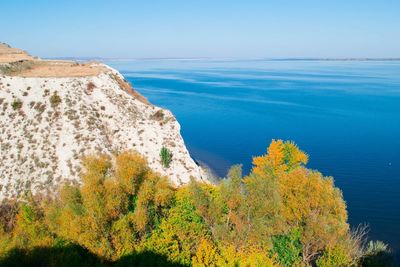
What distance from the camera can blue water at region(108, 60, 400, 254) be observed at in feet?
185

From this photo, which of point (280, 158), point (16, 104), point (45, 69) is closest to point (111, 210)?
point (280, 158)

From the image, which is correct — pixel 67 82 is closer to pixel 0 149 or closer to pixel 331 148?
pixel 0 149

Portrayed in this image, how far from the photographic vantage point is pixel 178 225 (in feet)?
89.5

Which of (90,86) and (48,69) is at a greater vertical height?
(48,69)

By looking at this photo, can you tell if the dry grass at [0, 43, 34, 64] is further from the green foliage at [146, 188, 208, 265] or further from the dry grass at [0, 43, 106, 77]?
the green foliage at [146, 188, 208, 265]

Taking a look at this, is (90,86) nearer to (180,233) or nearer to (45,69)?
(45,69)

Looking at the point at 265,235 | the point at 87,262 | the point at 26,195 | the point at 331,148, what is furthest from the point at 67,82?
the point at 331,148

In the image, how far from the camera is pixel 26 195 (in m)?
37.5

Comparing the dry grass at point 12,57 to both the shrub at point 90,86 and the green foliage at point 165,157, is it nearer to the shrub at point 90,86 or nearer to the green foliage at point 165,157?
the shrub at point 90,86

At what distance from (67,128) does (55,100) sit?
5851mm

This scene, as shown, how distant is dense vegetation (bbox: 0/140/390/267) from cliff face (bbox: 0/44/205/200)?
9.92 meters

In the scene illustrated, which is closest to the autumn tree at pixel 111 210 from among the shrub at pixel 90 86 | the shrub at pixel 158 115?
the shrub at pixel 158 115

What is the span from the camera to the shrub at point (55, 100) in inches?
1913

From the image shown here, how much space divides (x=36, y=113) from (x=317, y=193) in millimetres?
38328
